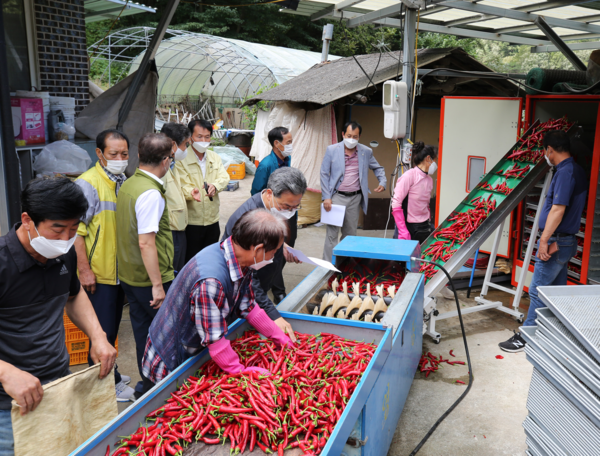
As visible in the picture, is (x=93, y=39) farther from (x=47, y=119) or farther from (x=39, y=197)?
(x=39, y=197)

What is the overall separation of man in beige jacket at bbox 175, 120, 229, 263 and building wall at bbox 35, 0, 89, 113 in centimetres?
216

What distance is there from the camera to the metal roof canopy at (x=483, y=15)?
6.58m

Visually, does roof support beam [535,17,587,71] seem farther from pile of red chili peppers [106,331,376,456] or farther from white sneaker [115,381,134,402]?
white sneaker [115,381,134,402]

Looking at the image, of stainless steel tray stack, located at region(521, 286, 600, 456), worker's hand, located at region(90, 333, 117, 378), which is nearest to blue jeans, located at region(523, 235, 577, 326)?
stainless steel tray stack, located at region(521, 286, 600, 456)

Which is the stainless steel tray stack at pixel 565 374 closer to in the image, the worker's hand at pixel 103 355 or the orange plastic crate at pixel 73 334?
the worker's hand at pixel 103 355

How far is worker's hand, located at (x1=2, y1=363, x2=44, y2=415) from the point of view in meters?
2.11

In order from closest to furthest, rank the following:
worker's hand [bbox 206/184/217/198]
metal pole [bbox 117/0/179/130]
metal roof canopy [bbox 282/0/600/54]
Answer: worker's hand [bbox 206/184/217/198] < metal pole [bbox 117/0/179/130] < metal roof canopy [bbox 282/0/600/54]

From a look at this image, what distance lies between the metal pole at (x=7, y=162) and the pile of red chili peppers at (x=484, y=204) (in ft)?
14.3

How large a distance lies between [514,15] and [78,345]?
6978 mm

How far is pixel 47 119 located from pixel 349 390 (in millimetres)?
4985

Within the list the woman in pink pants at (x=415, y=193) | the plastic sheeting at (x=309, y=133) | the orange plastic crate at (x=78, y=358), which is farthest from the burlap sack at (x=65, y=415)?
the plastic sheeting at (x=309, y=133)

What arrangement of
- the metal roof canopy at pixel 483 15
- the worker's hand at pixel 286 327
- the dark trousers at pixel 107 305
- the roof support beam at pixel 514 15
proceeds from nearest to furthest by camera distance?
the worker's hand at pixel 286 327 → the dark trousers at pixel 107 305 → the roof support beam at pixel 514 15 → the metal roof canopy at pixel 483 15

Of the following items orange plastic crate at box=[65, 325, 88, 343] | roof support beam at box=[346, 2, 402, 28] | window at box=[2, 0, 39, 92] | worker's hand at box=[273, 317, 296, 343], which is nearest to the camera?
worker's hand at box=[273, 317, 296, 343]

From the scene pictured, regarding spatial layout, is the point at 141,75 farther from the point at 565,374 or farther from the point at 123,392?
the point at 565,374
